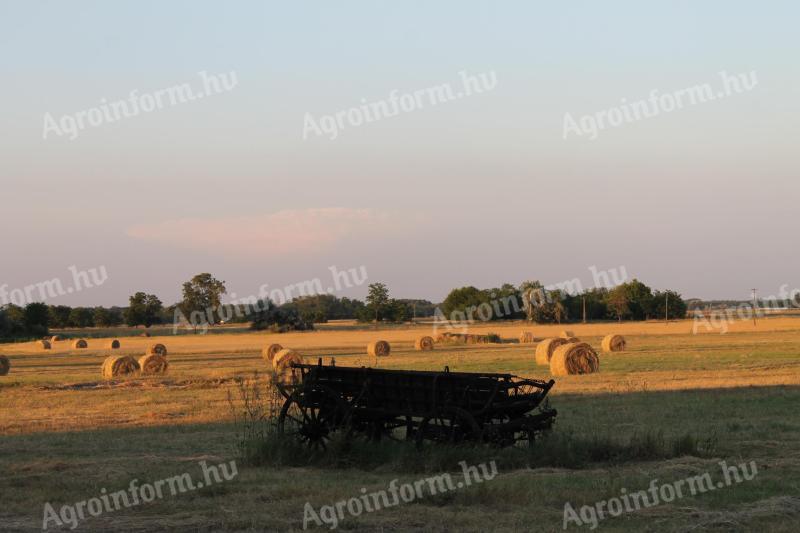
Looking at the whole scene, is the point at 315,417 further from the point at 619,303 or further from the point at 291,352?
the point at 619,303

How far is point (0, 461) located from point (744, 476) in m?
10.5

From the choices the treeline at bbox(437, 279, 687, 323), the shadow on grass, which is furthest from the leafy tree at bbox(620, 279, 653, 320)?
the shadow on grass

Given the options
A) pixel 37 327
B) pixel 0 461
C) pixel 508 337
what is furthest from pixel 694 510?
pixel 37 327

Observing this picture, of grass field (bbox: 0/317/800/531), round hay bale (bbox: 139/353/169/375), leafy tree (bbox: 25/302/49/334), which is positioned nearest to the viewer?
grass field (bbox: 0/317/800/531)

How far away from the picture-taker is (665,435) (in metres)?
16.0

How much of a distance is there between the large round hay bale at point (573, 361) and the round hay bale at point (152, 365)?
51.4 feet

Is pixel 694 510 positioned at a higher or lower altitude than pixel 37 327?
lower

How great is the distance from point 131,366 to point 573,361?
17.1 meters

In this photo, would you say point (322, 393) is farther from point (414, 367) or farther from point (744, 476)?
point (414, 367)

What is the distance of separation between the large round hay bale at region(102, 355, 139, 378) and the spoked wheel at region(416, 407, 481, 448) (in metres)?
26.4

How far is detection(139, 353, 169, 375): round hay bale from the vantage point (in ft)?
126

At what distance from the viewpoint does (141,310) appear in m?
134

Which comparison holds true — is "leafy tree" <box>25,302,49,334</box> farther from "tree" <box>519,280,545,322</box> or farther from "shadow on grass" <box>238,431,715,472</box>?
"shadow on grass" <box>238,431,715,472</box>

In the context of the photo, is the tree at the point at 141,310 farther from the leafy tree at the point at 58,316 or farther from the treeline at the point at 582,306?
the treeline at the point at 582,306
